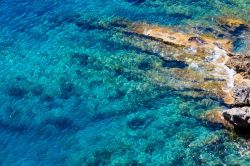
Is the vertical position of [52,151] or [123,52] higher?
[123,52]

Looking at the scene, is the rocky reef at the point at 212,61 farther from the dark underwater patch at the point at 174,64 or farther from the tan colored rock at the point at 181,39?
the dark underwater patch at the point at 174,64

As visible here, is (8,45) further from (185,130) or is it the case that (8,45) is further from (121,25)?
(185,130)

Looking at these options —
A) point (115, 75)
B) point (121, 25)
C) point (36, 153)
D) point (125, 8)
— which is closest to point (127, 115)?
point (115, 75)

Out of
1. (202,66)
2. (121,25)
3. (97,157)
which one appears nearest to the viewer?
(97,157)

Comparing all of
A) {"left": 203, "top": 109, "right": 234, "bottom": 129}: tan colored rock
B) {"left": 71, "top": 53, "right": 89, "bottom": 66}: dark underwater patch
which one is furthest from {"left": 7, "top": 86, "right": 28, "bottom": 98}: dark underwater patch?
{"left": 203, "top": 109, "right": 234, "bottom": 129}: tan colored rock

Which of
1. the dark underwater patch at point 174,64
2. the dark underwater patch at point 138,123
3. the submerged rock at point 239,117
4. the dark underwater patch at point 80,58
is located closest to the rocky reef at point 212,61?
the submerged rock at point 239,117

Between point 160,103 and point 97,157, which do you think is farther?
point 160,103

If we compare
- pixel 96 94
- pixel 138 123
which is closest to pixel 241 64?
pixel 138 123

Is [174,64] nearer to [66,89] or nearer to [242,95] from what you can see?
[242,95]
